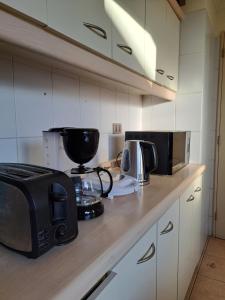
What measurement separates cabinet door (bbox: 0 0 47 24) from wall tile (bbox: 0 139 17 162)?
0.45 meters

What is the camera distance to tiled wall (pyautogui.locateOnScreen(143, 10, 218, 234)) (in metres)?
1.67

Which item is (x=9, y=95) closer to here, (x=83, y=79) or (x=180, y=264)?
(x=83, y=79)

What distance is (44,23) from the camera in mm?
615

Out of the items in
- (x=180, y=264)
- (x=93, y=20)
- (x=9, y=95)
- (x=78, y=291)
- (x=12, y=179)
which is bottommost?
(x=180, y=264)

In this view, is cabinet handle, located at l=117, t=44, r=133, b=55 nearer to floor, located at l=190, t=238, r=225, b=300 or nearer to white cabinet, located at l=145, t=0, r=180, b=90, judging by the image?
Answer: white cabinet, located at l=145, t=0, r=180, b=90

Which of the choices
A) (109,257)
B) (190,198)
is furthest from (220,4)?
(109,257)

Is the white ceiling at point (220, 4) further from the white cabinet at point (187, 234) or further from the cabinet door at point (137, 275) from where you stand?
the cabinet door at point (137, 275)

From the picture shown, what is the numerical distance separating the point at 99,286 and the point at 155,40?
1.25 metres

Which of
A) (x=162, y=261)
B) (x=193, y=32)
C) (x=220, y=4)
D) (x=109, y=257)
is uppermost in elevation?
(x=220, y=4)

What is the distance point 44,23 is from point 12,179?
43cm

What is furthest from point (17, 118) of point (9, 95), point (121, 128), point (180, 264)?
point (180, 264)

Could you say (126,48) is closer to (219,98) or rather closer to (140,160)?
(140,160)

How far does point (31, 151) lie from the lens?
3.11 ft

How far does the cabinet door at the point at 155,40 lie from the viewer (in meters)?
1.20
